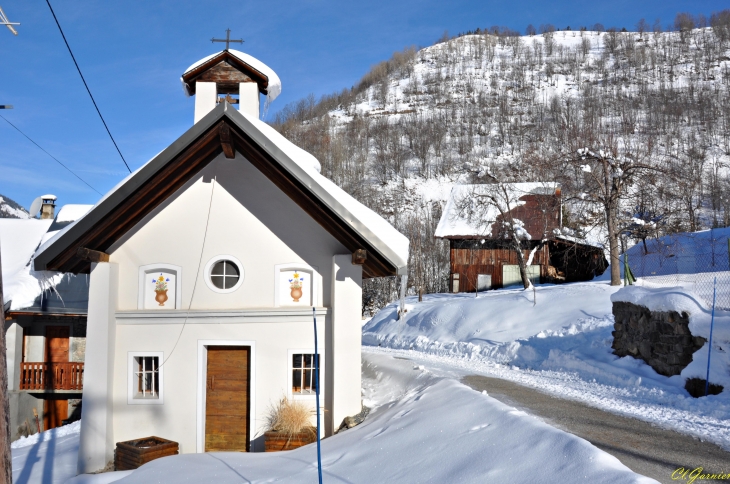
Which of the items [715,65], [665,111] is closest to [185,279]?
[665,111]

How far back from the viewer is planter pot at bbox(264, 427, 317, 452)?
32.6ft

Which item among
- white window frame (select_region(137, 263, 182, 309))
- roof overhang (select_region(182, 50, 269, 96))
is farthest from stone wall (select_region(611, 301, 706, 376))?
roof overhang (select_region(182, 50, 269, 96))

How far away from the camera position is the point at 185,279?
1122 cm

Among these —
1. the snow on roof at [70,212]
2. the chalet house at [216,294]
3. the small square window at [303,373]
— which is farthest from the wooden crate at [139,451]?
the snow on roof at [70,212]

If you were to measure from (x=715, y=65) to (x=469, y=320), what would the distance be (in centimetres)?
11816

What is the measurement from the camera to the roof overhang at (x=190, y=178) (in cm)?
1019

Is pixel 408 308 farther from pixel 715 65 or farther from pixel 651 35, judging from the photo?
pixel 651 35

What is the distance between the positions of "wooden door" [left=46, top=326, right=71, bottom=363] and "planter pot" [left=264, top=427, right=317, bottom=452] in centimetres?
1587

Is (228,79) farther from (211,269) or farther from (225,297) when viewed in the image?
(225,297)

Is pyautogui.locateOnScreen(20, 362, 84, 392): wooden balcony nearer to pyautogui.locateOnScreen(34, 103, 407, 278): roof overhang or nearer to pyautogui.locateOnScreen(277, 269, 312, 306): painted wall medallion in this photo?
pyautogui.locateOnScreen(34, 103, 407, 278): roof overhang

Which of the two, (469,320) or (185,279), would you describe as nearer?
(185,279)

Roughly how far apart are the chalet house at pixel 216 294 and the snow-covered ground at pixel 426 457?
1328 millimetres

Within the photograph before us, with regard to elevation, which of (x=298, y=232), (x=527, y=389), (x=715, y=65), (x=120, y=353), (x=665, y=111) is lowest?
(x=527, y=389)

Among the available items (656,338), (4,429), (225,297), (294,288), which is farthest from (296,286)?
(656,338)
